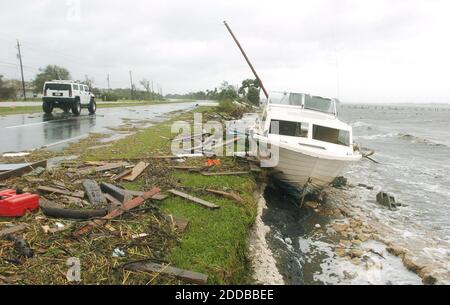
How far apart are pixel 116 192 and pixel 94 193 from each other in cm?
41

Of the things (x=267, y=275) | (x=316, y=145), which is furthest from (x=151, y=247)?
(x=316, y=145)

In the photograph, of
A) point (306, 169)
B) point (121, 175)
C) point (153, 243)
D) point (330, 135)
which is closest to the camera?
point (153, 243)

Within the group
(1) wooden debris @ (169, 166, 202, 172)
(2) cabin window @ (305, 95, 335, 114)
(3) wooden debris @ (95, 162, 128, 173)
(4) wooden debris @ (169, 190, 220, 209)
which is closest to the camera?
(4) wooden debris @ (169, 190, 220, 209)

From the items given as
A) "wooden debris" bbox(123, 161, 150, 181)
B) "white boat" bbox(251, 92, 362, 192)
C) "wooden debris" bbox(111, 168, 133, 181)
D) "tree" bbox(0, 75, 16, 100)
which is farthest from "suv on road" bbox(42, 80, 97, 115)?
"tree" bbox(0, 75, 16, 100)

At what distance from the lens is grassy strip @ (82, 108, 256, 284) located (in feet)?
15.5

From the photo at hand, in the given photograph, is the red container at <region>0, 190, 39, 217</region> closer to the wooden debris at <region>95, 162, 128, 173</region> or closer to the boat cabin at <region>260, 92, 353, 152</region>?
the wooden debris at <region>95, 162, 128, 173</region>

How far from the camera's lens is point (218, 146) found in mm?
12797

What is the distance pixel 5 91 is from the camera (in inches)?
1849

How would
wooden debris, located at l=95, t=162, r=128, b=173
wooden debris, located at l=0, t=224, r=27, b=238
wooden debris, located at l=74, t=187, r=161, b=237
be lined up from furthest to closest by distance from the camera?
wooden debris, located at l=95, t=162, r=128, b=173, wooden debris, located at l=74, t=187, r=161, b=237, wooden debris, located at l=0, t=224, r=27, b=238

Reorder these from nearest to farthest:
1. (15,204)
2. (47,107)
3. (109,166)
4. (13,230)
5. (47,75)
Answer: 1. (13,230)
2. (15,204)
3. (109,166)
4. (47,107)
5. (47,75)

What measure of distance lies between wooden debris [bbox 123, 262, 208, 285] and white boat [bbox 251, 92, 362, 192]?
5.49 metres

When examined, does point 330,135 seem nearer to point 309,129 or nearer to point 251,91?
point 309,129

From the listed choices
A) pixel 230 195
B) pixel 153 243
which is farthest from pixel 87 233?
pixel 230 195
